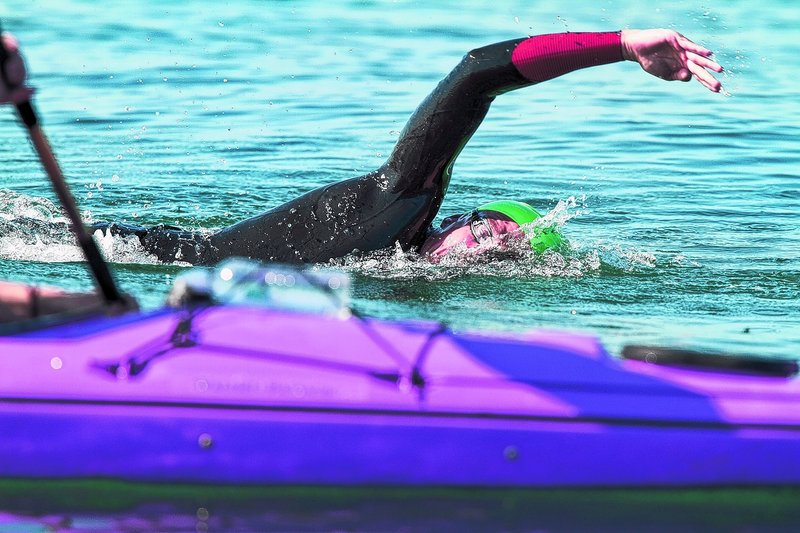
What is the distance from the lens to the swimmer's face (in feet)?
17.8

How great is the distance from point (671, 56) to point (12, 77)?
222 cm

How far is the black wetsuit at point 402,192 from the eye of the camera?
4.82 m

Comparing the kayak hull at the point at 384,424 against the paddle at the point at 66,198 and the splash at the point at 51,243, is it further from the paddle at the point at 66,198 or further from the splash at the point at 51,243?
the splash at the point at 51,243

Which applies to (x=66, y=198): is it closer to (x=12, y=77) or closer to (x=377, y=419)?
(x=12, y=77)

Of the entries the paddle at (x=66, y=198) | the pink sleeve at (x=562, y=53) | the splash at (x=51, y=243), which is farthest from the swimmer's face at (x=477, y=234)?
the paddle at (x=66, y=198)

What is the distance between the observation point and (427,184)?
527 centimetres

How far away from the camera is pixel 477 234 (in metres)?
5.43

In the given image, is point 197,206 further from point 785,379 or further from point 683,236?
point 785,379

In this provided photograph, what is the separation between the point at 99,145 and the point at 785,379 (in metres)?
6.43

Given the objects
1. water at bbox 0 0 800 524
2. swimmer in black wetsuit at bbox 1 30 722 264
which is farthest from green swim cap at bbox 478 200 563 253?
water at bbox 0 0 800 524

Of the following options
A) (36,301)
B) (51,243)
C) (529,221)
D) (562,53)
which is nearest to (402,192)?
(529,221)

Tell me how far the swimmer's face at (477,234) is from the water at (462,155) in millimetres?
120

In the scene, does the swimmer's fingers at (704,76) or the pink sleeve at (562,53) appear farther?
the pink sleeve at (562,53)

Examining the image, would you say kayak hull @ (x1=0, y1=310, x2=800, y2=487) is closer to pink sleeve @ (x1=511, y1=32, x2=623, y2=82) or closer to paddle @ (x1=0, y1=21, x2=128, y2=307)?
paddle @ (x1=0, y1=21, x2=128, y2=307)
